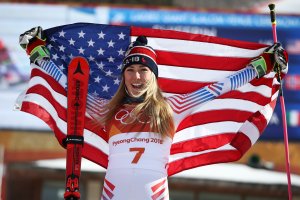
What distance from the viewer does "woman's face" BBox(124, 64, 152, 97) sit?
19.9ft

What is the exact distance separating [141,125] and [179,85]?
121 cm

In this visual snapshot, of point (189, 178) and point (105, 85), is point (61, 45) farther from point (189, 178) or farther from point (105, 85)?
point (189, 178)

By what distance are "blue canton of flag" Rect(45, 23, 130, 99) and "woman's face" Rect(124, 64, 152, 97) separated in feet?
2.51

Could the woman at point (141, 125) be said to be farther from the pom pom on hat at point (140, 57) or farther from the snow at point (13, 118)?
the snow at point (13, 118)

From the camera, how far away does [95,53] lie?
23.1 feet

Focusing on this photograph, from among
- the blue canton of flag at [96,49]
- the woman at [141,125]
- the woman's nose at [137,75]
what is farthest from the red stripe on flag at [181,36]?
the woman's nose at [137,75]

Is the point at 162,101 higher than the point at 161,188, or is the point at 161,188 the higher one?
the point at 162,101

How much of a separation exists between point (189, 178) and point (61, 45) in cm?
776

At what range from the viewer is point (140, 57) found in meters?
6.20

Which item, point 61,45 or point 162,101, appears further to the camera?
point 61,45

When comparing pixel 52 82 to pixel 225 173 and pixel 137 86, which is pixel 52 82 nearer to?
pixel 137 86

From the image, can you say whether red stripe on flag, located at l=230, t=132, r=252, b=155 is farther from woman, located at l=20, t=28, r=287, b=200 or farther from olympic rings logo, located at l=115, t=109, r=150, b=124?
olympic rings logo, located at l=115, t=109, r=150, b=124

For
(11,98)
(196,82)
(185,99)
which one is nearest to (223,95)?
(196,82)

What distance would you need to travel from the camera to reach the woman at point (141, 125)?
5875mm
